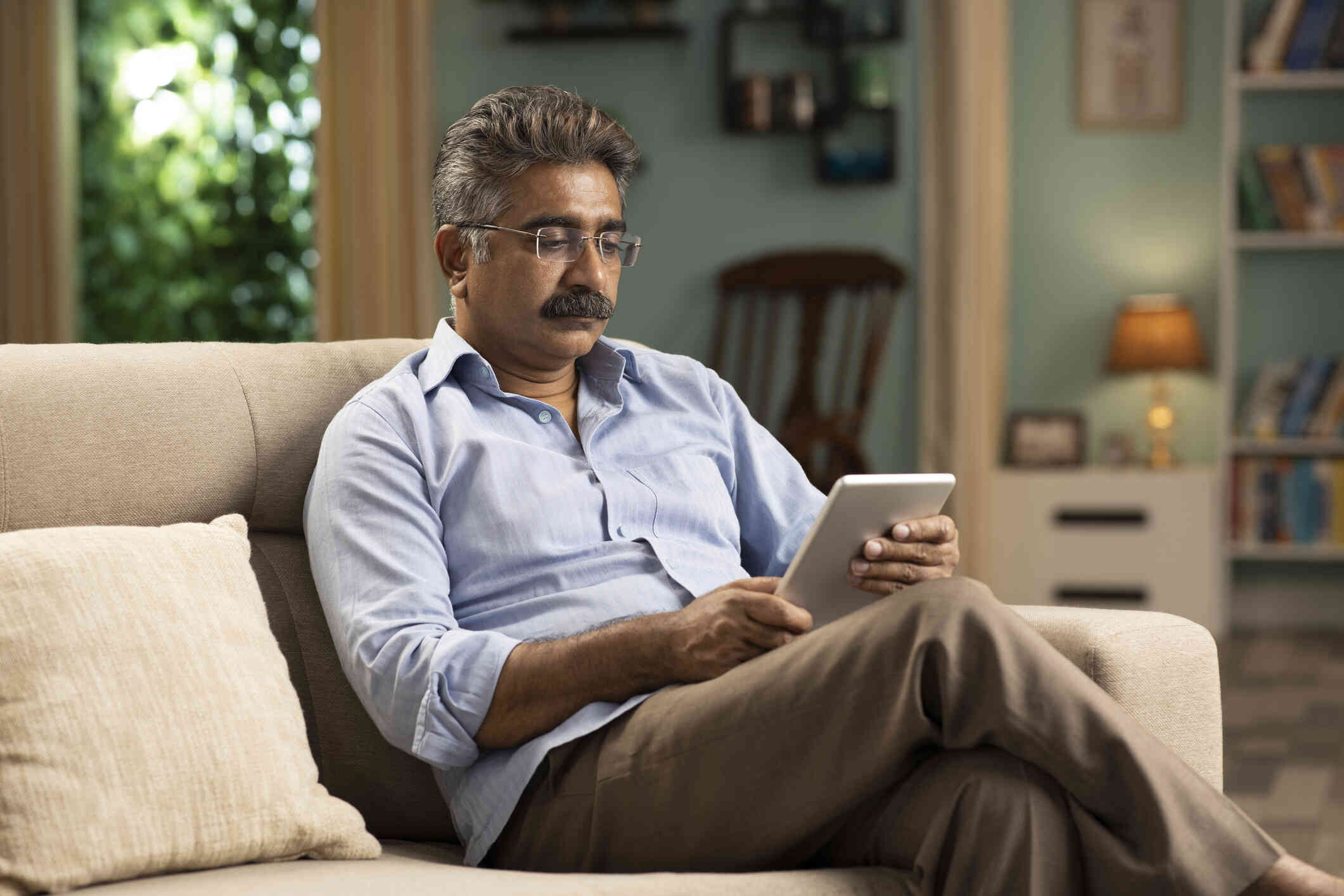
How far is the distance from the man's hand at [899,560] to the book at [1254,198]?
11.8 ft

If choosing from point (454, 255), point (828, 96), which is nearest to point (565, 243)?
point (454, 255)

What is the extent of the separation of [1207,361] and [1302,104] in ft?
2.98

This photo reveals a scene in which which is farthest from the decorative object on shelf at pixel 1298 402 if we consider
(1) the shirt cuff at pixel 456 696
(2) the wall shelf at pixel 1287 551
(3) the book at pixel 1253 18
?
(1) the shirt cuff at pixel 456 696

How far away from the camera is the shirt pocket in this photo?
1771 millimetres

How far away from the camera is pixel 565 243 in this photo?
1803 mm

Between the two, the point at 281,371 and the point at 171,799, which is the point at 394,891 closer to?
the point at 171,799

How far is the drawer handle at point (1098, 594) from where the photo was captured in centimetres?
464

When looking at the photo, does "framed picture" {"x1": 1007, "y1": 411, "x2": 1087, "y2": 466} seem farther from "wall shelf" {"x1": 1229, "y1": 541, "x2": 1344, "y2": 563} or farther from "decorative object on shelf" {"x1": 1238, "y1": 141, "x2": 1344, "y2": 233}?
"decorative object on shelf" {"x1": 1238, "y1": 141, "x2": 1344, "y2": 233}

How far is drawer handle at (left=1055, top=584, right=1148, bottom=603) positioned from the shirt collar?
3.06 m

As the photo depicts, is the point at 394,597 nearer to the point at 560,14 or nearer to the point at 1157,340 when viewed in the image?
the point at 1157,340

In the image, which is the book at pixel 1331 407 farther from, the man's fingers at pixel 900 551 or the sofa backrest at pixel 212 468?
the sofa backrest at pixel 212 468

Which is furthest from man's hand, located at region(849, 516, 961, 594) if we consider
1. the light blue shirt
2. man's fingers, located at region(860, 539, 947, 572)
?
the light blue shirt

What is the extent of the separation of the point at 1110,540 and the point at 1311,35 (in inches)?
68.9

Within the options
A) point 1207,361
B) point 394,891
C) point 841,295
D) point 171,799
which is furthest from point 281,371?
point 1207,361
